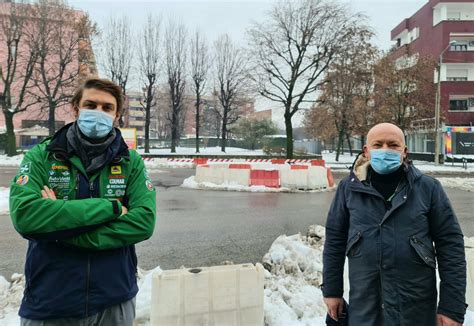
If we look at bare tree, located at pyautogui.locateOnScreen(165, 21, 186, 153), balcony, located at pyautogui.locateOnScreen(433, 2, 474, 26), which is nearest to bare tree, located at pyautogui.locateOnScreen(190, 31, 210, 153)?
bare tree, located at pyautogui.locateOnScreen(165, 21, 186, 153)

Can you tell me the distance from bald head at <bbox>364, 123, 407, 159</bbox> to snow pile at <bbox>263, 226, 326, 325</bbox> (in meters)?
1.99

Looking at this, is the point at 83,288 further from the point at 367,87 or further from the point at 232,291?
the point at 367,87

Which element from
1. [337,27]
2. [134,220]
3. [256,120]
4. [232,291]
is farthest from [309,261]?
[256,120]

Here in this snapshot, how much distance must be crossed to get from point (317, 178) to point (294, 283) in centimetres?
1172

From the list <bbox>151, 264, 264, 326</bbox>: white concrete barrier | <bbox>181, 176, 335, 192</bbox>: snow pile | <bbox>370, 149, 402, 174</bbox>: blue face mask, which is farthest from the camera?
<bbox>181, 176, 335, 192</bbox>: snow pile

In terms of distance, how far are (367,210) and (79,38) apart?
37.3 meters

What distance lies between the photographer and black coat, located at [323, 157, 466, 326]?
88.2 inches

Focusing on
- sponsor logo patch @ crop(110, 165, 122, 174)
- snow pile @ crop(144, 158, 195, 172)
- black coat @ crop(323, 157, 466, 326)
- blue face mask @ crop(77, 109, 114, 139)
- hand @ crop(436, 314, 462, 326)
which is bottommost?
snow pile @ crop(144, 158, 195, 172)

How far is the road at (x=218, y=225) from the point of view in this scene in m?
6.43

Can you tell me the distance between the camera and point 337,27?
31.5 m

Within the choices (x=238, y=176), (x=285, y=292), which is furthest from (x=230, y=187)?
(x=285, y=292)

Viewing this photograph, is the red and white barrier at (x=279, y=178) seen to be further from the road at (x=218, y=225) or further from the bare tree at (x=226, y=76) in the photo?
the bare tree at (x=226, y=76)

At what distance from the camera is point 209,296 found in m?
3.24

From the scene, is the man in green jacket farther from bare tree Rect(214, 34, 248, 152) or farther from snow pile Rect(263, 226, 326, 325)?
bare tree Rect(214, 34, 248, 152)
